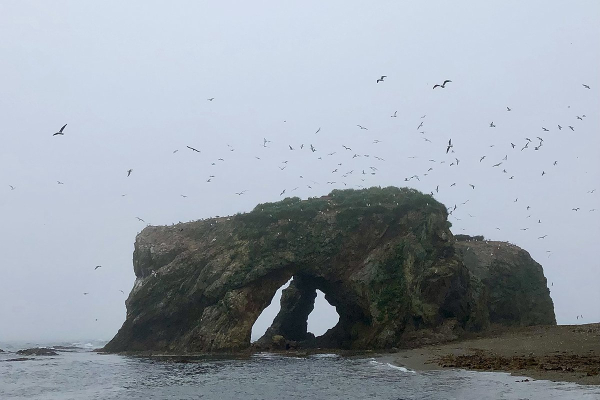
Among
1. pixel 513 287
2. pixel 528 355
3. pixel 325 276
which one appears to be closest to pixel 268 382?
pixel 528 355

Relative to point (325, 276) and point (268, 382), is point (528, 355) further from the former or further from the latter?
point (325, 276)

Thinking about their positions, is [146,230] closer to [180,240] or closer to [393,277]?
[180,240]

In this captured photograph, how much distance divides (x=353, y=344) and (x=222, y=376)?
70.5ft

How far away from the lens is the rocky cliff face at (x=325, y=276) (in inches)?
1777

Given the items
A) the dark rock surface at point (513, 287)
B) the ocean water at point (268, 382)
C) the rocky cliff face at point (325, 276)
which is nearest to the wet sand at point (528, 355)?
the ocean water at point (268, 382)

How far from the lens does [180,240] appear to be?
52656 millimetres

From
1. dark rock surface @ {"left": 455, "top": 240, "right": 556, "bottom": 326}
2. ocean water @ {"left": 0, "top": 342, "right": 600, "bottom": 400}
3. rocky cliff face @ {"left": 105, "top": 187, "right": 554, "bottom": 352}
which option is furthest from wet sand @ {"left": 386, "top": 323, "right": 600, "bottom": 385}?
dark rock surface @ {"left": 455, "top": 240, "right": 556, "bottom": 326}

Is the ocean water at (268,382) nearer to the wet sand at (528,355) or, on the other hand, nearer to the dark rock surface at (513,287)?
the wet sand at (528,355)

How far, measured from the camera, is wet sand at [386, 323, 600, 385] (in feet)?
67.5

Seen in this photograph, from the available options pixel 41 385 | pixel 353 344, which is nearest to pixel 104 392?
pixel 41 385

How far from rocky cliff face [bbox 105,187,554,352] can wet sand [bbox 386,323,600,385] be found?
5.35 metres

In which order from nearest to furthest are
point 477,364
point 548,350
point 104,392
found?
1. point 104,392
2. point 477,364
3. point 548,350

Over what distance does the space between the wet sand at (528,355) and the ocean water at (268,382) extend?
53.7 inches

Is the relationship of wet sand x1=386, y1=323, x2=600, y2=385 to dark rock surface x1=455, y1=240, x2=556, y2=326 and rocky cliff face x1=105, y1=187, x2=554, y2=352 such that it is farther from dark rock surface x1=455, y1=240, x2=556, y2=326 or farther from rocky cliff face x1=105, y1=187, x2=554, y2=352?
dark rock surface x1=455, y1=240, x2=556, y2=326
